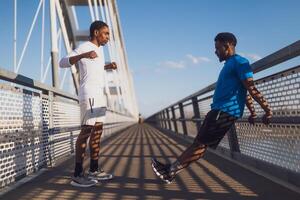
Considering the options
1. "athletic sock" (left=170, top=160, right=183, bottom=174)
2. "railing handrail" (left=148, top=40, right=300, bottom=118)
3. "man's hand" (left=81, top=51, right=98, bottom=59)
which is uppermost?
"man's hand" (left=81, top=51, right=98, bottom=59)

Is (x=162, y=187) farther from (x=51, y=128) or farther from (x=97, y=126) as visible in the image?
(x=51, y=128)

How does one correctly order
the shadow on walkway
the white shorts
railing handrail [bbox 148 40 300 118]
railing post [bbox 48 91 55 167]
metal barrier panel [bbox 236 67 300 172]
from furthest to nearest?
1. railing post [bbox 48 91 55 167]
2. the white shorts
3. metal barrier panel [bbox 236 67 300 172]
4. the shadow on walkway
5. railing handrail [bbox 148 40 300 118]

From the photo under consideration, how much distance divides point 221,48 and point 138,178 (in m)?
1.51

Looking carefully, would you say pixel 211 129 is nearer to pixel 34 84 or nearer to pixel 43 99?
Result: pixel 34 84

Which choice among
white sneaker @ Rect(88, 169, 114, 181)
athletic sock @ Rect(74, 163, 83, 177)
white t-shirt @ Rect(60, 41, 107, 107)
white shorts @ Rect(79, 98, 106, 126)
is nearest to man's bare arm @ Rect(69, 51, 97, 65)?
white t-shirt @ Rect(60, 41, 107, 107)

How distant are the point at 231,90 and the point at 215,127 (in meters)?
0.33

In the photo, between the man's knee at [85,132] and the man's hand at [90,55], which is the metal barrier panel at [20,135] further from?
the man's hand at [90,55]

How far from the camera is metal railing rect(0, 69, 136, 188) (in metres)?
3.11

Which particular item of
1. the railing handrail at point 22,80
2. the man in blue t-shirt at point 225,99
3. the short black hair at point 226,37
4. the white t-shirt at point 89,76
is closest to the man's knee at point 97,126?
the white t-shirt at point 89,76

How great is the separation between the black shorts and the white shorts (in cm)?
104

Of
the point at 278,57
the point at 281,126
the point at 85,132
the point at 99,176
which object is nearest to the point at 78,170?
the point at 99,176

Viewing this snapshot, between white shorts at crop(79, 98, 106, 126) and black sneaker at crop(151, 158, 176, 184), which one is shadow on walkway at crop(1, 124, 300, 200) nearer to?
black sneaker at crop(151, 158, 176, 184)

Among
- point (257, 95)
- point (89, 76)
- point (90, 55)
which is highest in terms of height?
point (90, 55)

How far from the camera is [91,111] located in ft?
11.1
